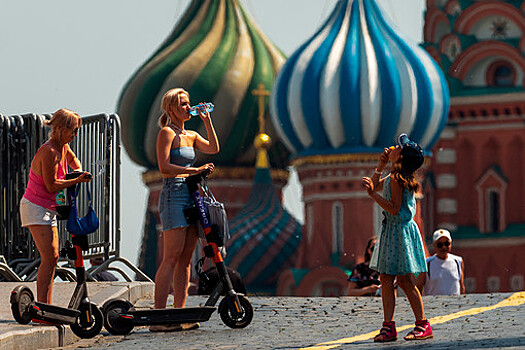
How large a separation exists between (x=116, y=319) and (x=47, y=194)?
0.93m

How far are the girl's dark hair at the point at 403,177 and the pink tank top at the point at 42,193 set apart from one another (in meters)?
2.18

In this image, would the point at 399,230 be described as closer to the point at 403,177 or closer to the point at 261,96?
the point at 403,177

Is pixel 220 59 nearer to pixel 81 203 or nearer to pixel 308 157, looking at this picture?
pixel 308 157

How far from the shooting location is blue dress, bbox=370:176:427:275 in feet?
33.9

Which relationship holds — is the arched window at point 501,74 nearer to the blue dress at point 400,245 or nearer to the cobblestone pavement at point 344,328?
the cobblestone pavement at point 344,328

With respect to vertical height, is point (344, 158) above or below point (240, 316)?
above

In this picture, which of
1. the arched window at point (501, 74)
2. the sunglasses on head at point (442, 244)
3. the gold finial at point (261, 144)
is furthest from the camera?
the gold finial at point (261, 144)

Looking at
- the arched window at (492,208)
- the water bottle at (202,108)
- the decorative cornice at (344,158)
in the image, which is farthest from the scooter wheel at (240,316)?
the arched window at (492,208)

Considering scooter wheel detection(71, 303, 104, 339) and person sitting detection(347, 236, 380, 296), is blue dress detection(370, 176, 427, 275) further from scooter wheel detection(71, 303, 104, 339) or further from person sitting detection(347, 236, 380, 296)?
person sitting detection(347, 236, 380, 296)

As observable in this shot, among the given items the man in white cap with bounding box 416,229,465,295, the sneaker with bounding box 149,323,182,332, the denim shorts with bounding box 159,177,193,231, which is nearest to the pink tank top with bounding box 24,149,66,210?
the denim shorts with bounding box 159,177,193,231

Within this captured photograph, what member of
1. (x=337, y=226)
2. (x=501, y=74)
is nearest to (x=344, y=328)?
(x=337, y=226)

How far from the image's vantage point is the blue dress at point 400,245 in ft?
33.9

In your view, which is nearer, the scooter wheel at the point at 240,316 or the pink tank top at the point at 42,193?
the pink tank top at the point at 42,193

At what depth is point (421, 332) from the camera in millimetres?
10062
